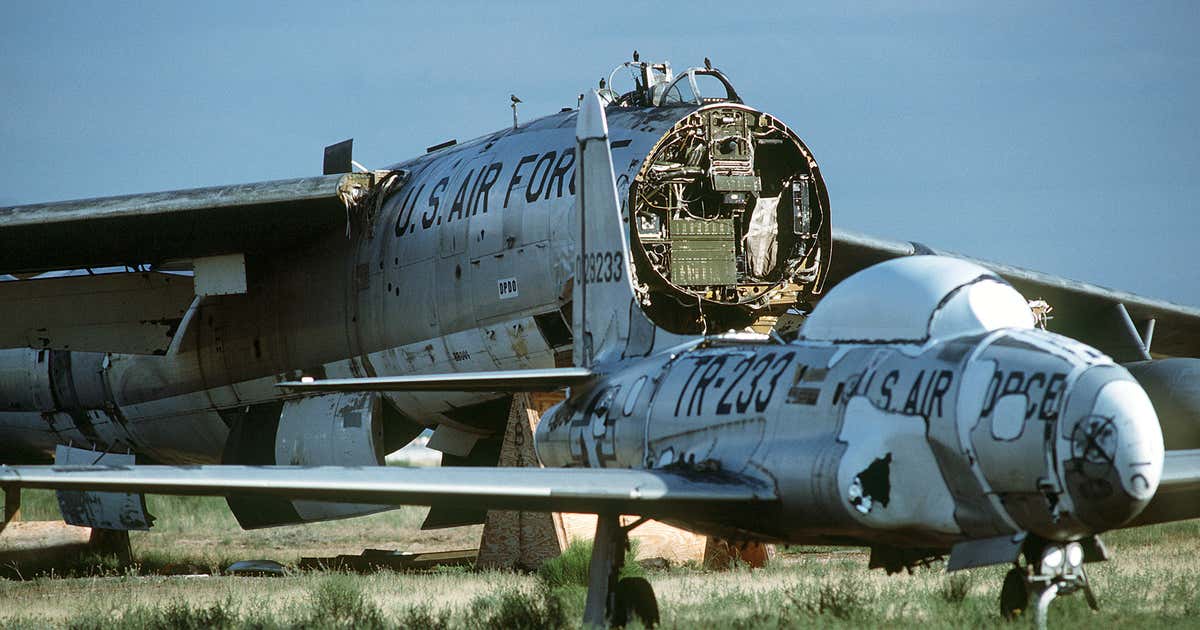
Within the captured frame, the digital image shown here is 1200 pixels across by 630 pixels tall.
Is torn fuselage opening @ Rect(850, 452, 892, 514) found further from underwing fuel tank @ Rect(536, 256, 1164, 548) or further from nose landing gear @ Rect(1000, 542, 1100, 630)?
nose landing gear @ Rect(1000, 542, 1100, 630)

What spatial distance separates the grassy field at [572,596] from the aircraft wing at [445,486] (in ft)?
3.65

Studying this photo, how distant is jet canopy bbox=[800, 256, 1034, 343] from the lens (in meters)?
8.30

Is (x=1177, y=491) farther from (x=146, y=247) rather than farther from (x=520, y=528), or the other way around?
(x=146, y=247)

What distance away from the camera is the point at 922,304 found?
8.43 m

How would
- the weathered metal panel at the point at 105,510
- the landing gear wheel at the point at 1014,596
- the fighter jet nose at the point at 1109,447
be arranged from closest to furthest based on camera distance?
the fighter jet nose at the point at 1109,447
the landing gear wheel at the point at 1014,596
the weathered metal panel at the point at 105,510

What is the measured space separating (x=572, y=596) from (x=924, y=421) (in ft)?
16.7

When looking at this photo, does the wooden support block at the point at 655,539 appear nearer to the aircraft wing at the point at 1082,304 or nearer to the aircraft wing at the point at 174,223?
the aircraft wing at the point at 1082,304

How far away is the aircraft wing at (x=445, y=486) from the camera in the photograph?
26.3ft

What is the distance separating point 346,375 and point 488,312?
2.78m

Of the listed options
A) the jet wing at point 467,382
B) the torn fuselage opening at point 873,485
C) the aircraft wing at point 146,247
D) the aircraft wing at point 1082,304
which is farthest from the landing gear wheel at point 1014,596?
the aircraft wing at point 146,247

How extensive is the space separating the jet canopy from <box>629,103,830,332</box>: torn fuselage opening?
5208 millimetres

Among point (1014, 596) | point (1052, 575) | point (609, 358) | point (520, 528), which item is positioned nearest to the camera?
point (1052, 575)

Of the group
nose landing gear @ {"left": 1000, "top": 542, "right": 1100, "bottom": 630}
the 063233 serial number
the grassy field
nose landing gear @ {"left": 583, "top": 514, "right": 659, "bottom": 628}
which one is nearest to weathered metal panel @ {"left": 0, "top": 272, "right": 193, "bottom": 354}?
the grassy field

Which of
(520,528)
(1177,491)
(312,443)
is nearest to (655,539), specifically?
(520,528)
